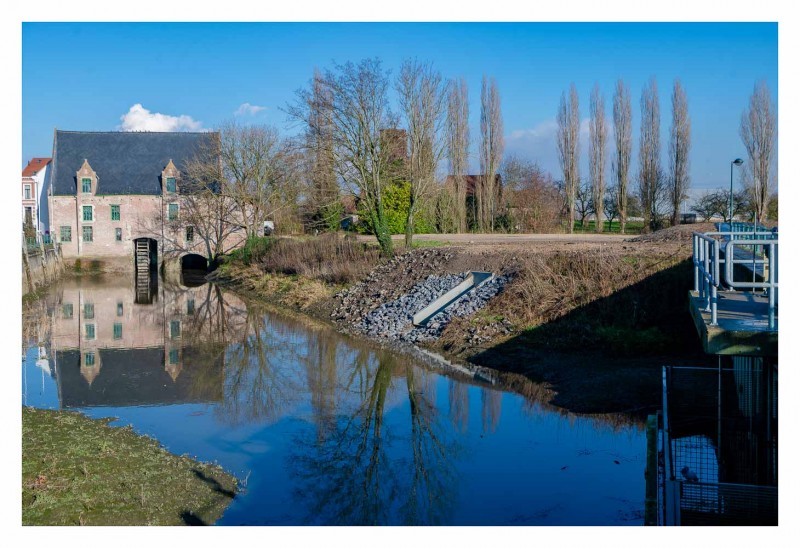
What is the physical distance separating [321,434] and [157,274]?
3810 cm

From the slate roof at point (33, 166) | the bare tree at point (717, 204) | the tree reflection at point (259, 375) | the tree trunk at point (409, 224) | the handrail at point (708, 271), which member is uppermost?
the slate roof at point (33, 166)

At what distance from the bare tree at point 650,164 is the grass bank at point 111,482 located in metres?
38.6

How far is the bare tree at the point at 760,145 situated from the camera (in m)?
40.5

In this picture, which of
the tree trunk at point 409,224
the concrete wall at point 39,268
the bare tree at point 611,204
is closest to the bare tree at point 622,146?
the bare tree at point 611,204

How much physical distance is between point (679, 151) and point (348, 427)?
1498 inches

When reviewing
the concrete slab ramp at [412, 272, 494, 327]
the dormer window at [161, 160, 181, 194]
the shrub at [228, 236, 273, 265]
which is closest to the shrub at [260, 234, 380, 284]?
the shrub at [228, 236, 273, 265]

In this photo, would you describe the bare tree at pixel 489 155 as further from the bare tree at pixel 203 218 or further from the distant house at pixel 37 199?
the distant house at pixel 37 199

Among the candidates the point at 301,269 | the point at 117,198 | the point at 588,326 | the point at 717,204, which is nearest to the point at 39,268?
the point at 117,198

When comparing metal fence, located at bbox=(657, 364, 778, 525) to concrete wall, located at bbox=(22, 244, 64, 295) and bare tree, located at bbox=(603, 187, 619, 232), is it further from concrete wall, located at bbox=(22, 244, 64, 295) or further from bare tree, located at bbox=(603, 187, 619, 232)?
bare tree, located at bbox=(603, 187, 619, 232)

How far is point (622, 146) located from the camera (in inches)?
1860

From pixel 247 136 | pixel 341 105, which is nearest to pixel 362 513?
pixel 341 105

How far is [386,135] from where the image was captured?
33406 mm

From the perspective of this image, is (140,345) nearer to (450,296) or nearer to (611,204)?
(450,296)

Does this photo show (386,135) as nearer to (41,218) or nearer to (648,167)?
(648,167)
